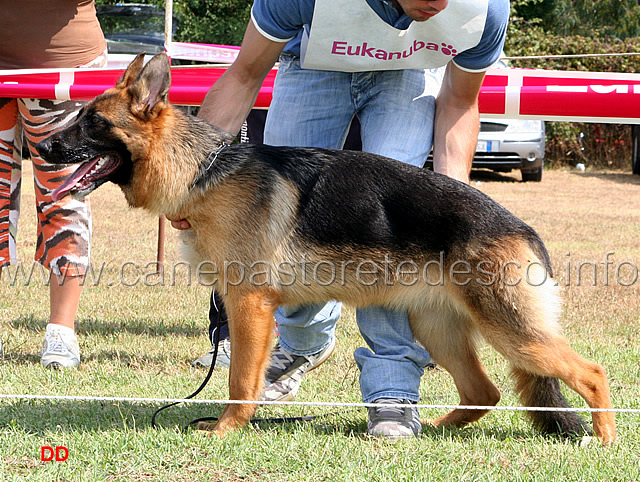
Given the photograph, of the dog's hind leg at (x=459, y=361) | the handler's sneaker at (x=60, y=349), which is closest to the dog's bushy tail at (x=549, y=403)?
the dog's hind leg at (x=459, y=361)

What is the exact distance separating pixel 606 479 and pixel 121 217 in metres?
8.16

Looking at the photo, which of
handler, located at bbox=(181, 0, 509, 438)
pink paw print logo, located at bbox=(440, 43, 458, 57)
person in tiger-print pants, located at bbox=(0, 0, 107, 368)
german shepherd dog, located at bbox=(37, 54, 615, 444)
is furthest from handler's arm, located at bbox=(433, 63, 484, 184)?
person in tiger-print pants, located at bbox=(0, 0, 107, 368)

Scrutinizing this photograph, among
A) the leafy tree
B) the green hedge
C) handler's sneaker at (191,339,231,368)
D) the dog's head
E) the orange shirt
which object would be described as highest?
the leafy tree

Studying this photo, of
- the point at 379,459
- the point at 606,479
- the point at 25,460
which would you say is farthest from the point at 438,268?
the point at 25,460

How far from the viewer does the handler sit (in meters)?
3.35

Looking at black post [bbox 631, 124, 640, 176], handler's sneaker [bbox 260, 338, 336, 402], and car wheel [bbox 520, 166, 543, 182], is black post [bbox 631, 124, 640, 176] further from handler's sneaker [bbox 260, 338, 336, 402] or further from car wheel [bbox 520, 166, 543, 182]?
handler's sneaker [bbox 260, 338, 336, 402]

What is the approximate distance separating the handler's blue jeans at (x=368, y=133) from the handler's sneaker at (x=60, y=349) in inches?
48.7

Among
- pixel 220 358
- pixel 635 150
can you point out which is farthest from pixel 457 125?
pixel 635 150

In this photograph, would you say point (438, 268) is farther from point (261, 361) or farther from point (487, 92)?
point (487, 92)

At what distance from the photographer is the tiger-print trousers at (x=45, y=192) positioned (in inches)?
172

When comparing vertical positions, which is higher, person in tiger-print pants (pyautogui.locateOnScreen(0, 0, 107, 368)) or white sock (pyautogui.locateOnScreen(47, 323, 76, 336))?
person in tiger-print pants (pyautogui.locateOnScreen(0, 0, 107, 368))

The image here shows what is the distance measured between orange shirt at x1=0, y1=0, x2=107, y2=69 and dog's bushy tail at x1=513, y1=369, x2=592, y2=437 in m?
3.04

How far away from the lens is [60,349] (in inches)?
169

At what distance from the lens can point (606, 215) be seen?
1067 cm
